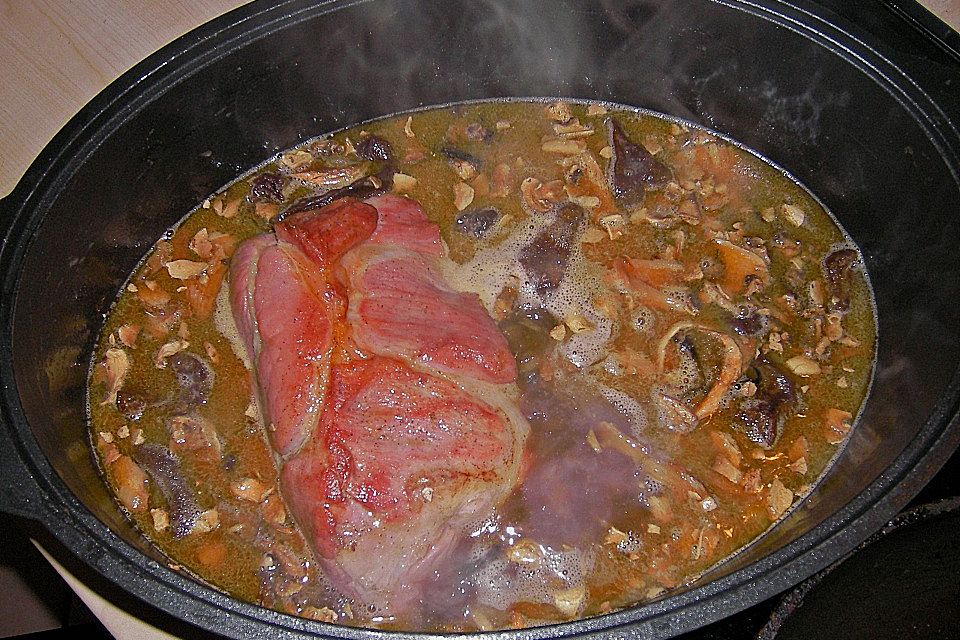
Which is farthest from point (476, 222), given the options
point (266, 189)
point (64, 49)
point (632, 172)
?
point (64, 49)

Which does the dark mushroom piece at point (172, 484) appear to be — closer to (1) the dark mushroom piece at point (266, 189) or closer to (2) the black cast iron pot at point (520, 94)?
(2) the black cast iron pot at point (520, 94)

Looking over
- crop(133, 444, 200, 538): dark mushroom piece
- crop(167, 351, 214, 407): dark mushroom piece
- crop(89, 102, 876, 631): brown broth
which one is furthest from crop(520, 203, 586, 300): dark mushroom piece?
crop(133, 444, 200, 538): dark mushroom piece

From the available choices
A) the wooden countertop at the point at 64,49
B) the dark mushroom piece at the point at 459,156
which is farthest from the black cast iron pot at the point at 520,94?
the wooden countertop at the point at 64,49

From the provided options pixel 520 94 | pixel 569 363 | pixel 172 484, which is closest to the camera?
pixel 172 484

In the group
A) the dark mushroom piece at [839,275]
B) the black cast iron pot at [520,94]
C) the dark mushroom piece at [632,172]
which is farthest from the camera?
the dark mushroom piece at [632,172]

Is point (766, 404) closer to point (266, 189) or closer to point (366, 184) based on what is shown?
point (366, 184)

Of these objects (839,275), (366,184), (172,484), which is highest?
(839,275)
